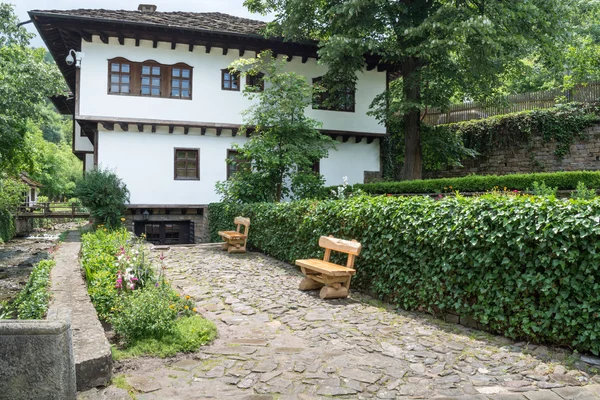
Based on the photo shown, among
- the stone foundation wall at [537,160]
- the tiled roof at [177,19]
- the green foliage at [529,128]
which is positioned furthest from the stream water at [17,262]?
the stone foundation wall at [537,160]

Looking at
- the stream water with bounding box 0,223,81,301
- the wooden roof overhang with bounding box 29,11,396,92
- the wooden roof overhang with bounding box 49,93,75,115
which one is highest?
the wooden roof overhang with bounding box 29,11,396,92

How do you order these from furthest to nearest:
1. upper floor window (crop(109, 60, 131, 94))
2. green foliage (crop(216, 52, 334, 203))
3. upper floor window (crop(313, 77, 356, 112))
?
upper floor window (crop(313, 77, 356, 112)), upper floor window (crop(109, 60, 131, 94)), green foliage (crop(216, 52, 334, 203))

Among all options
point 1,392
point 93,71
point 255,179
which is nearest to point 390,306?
point 1,392

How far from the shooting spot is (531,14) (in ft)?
42.3

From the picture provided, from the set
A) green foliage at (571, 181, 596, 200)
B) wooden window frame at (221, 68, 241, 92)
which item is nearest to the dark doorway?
wooden window frame at (221, 68, 241, 92)

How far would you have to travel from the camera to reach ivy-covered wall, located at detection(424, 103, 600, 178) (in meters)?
16.3

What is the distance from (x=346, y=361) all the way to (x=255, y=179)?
10.4 metres

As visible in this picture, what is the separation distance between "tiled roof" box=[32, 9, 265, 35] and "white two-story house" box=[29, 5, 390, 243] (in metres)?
0.05

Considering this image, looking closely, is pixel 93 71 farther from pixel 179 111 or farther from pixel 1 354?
pixel 1 354

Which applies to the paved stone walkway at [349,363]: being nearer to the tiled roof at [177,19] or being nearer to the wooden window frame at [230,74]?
the wooden window frame at [230,74]

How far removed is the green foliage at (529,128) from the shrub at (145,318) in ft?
48.0

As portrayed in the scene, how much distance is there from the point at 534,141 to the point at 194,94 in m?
12.4

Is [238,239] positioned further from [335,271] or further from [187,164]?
[187,164]

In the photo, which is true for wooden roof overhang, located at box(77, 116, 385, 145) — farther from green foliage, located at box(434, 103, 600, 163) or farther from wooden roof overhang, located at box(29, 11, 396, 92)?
green foliage, located at box(434, 103, 600, 163)
